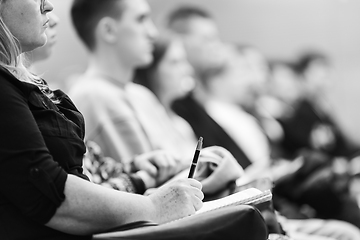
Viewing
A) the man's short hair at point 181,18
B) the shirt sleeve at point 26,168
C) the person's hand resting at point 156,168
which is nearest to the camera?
the shirt sleeve at point 26,168

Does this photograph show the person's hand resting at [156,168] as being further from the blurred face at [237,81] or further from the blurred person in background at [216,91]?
the blurred face at [237,81]

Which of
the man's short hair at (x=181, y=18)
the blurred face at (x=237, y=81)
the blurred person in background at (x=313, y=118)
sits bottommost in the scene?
the blurred person in background at (x=313, y=118)

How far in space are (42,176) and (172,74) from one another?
6.82 feet

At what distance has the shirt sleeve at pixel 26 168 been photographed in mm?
830

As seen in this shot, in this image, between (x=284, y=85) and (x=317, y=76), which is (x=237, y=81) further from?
(x=317, y=76)

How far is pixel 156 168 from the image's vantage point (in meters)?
1.58

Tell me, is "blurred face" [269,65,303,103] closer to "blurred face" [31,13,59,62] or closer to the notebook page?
"blurred face" [31,13,59,62]

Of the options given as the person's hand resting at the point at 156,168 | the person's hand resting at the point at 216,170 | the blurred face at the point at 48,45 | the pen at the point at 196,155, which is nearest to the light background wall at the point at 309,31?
the blurred face at the point at 48,45

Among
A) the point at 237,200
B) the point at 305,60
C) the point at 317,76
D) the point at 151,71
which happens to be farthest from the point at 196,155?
the point at 317,76

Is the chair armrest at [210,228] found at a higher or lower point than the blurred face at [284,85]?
higher

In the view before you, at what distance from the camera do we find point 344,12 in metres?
4.80

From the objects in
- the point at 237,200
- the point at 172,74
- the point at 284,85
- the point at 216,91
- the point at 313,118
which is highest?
the point at 237,200

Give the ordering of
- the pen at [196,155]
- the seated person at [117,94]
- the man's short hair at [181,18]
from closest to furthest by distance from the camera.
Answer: the pen at [196,155] < the seated person at [117,94] < the man's short hair at [181,18]

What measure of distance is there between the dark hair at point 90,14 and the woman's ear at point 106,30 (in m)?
0.02
